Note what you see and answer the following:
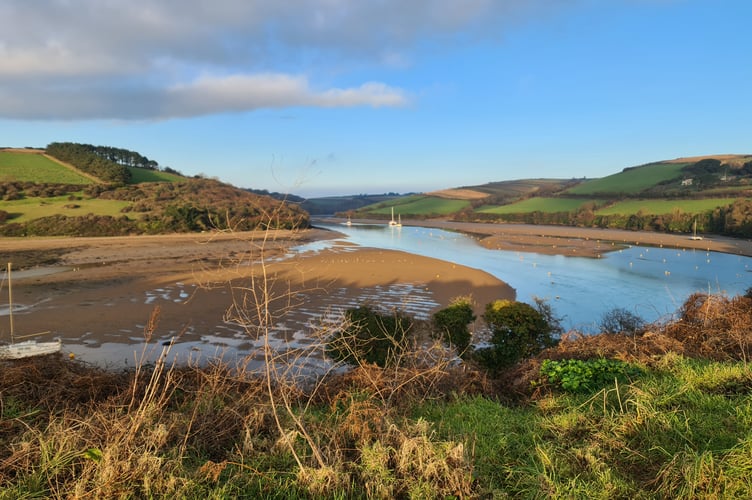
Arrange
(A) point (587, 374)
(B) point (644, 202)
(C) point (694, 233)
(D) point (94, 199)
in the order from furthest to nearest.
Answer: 1. (B) point (644, 202)
2. (C) point (694, 233)
3. (D) point (94, 199)
4. (A) point (587, 374)

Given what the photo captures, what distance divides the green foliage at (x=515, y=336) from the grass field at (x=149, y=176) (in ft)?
220

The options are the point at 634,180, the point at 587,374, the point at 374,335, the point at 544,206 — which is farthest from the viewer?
the point at 634,180

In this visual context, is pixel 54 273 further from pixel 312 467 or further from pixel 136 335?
pixel 312 467

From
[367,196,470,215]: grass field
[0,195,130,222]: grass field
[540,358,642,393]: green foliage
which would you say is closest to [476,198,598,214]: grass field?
[367,196,470,215]: grass field

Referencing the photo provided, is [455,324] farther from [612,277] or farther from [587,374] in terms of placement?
[612,277]

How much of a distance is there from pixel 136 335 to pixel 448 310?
1020 cm

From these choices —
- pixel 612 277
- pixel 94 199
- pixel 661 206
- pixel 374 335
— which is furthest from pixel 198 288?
pixel 661 206

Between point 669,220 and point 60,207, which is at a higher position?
point 60,207

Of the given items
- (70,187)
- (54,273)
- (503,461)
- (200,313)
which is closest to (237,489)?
(503,461)

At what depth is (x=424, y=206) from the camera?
121 meters

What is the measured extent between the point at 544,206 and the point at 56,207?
8173 cm

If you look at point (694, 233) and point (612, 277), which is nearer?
point (612, 277)

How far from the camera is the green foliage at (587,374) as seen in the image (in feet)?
18.3

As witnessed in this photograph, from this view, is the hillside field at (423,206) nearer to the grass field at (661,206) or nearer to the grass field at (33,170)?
the grass field at (661,206)
